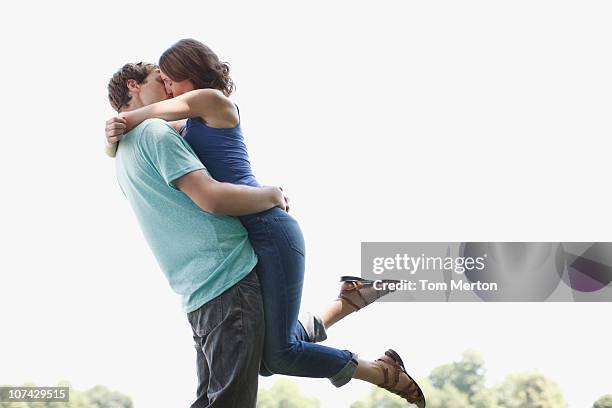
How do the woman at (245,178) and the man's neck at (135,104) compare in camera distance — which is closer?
the woman at (245,178)

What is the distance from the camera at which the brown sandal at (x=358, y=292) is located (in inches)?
77.1

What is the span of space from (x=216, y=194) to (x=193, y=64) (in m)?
0.32

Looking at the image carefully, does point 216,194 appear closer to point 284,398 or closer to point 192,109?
point 192,109

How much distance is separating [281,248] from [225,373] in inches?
10.0

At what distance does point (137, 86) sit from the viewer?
1.79m

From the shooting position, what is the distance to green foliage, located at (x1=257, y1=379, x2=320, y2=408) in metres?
4.10

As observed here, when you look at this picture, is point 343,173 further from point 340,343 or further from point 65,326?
point 65,326

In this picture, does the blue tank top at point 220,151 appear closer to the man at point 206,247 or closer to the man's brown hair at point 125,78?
the man at point 206,247

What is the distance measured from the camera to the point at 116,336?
399cm

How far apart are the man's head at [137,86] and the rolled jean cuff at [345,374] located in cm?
69

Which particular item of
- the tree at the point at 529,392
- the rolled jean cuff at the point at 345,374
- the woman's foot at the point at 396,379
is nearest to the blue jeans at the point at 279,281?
the rolled jean cuff at the point at 345,374

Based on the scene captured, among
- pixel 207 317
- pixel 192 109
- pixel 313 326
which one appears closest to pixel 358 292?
pixel 313 326

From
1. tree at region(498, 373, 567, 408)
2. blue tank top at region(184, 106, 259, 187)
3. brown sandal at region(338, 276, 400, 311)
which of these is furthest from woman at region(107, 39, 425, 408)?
tree at region(498, 373, 567, 408)

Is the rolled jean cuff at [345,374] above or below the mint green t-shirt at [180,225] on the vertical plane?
below
